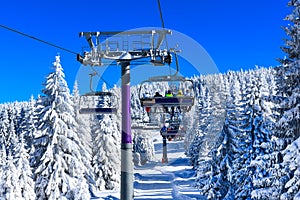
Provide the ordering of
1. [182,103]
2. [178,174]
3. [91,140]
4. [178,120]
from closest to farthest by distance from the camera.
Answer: [182,103] → [178,120] → [91,140] → [178,174]

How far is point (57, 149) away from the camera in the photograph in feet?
92.1

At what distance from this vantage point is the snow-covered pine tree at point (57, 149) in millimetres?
27344

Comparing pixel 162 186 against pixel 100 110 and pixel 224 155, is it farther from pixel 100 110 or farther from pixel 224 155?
pixel 100 110

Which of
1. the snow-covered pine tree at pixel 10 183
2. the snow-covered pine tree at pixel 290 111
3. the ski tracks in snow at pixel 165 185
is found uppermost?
the snow-covered pine tree at pixel 290 111

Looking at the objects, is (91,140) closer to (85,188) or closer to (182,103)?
(85,188)

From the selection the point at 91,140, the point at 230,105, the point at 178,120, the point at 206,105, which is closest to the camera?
the point at 178,120

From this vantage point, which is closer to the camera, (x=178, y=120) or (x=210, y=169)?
(x=178, y=120)

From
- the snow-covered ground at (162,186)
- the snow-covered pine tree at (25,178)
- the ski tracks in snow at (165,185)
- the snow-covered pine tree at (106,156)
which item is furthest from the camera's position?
the ski tracks in snow at (165,185)

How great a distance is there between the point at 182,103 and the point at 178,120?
29.9 ft

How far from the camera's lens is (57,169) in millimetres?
27359

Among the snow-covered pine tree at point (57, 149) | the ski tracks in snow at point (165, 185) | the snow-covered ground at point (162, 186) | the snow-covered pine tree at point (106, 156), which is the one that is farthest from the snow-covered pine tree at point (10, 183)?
the ski tracks in snow at point (165, 185)

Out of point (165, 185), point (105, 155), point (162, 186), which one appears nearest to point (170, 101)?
point (105, 155)

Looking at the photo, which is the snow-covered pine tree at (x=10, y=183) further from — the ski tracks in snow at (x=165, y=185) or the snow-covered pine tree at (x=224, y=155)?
the ski tracks in snow at (x=165, y=185)

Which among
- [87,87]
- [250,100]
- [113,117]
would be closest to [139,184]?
[113,117]
